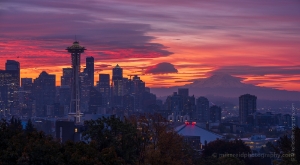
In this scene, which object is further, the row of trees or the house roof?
the house roof

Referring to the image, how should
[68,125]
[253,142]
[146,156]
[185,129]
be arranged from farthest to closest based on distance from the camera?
[253,142] < [185,129] < [68,125] < [146,156]

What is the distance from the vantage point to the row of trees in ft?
80.7

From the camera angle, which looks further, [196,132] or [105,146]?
[196,132]

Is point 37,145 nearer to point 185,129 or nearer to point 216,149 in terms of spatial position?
point 216,149

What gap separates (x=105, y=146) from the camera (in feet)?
107

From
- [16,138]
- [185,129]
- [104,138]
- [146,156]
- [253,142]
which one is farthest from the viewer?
[253,142]

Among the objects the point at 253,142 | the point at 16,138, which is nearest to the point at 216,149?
the point at 16,138

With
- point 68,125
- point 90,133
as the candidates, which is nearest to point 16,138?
point 90,133

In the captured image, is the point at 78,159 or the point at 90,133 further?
the point at 90,133

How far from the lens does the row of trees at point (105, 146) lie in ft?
80.7

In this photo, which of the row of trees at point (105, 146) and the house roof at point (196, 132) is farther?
the house roof at point (196, 132)

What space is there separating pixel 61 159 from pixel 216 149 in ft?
156

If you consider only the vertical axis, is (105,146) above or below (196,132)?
above

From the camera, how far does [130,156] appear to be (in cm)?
3328
